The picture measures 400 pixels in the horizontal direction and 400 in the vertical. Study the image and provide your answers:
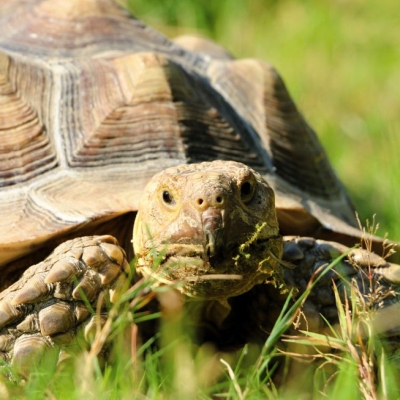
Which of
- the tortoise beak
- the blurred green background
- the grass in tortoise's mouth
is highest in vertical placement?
the tortoise beak

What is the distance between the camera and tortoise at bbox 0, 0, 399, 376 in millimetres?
2531

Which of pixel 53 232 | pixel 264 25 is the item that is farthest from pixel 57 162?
pixel 264 25

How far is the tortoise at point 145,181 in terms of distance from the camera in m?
2.53

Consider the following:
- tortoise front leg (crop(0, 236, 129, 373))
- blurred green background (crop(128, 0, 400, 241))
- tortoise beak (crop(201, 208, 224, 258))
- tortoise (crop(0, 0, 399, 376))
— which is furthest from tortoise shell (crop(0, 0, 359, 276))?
blurred green background (crop(128, 0, 400, 241))

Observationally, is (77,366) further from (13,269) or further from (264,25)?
(264,25)

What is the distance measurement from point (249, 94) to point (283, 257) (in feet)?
3.82

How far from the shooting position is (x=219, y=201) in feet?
7.94

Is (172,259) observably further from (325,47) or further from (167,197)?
(325,47)

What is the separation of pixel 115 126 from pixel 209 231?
1.02 meters

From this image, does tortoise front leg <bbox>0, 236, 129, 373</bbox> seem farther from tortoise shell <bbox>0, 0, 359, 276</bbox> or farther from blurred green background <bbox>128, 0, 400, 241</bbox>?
blurred green background <bbox>128, 0, 400, 241</bbox>

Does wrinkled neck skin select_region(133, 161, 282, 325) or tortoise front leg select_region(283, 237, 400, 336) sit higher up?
wrinkled neck skin select_region(133, 161, 282, 325)

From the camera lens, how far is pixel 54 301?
2.57 meters

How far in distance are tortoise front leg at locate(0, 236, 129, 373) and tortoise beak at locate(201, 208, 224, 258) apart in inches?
14.7

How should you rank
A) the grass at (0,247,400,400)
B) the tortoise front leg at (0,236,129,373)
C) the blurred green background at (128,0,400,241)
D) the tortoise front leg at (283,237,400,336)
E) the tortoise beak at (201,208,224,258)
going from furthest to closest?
1. the blurred green background at (128,0,400,241)
2. the tortoise front leg at (283,237,400,336)
3. the tortoise front leg at (0,236,129,373)
4. the tortoise beak at (201,208,224,258)
5. the grass at (0,247,400,400)
